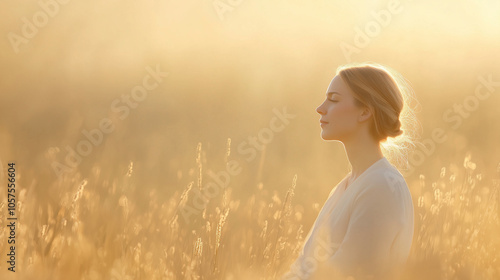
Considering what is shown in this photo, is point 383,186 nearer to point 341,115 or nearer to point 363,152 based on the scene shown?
point 363,152

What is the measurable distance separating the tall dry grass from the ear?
2.22 feet

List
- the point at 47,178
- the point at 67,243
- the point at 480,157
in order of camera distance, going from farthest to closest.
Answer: the point at 480,157 < the point at 47,178 < the point at 67,243

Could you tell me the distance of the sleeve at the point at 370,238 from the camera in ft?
5.65

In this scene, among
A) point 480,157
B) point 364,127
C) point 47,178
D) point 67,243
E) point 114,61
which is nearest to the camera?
point 364,127

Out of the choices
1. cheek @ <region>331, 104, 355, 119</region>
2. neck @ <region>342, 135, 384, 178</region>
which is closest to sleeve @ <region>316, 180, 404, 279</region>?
neck @ <region>342, 135, 384, 178</region>

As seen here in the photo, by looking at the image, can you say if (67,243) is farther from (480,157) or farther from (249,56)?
(249,56)

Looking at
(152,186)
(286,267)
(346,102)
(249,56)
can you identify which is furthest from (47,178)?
(249,56)

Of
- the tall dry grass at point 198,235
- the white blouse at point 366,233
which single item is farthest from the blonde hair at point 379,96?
the tall dry grass at point 198,235

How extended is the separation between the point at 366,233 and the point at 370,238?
2 centimetres

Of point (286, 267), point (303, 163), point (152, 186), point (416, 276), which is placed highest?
point (152, 186)

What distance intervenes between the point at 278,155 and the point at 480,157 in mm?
1677

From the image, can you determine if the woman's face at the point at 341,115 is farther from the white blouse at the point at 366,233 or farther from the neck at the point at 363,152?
the white blouse at the point at 366,233

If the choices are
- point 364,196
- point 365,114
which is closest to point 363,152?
point 365,114

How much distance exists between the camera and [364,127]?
78.7 inches
